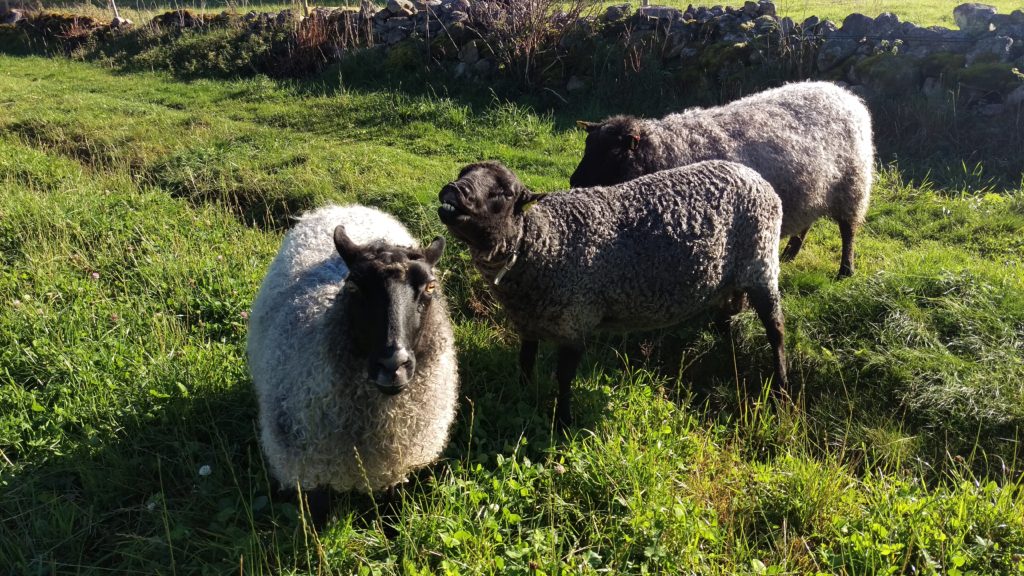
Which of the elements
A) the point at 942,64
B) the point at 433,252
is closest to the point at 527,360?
the point at 433,252

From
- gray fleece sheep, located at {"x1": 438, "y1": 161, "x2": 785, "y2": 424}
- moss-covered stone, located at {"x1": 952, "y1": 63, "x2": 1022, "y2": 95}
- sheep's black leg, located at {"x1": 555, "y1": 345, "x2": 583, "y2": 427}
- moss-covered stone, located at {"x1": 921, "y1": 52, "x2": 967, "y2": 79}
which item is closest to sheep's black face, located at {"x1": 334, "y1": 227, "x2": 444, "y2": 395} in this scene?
gray fleece sheep, located at {"x1": 438, "y1": 161, "x2": 785, "y2": 424}

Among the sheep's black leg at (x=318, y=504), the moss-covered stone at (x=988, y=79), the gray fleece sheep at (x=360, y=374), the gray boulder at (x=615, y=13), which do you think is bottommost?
the sheep's black leg at (x=318, y=504)

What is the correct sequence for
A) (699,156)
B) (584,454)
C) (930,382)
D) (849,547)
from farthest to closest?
1. (699,156)
2. (930,382)
3. (584,454)
4. (849,547)

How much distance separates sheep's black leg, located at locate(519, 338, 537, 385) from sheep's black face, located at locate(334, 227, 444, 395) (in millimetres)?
1449

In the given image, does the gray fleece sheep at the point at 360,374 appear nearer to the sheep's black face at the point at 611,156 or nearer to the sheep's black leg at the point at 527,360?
the sheep's black leg at the point at 527,360

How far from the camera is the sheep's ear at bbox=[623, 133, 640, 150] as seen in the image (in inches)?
205

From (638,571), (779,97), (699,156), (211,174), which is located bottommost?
(638,571)

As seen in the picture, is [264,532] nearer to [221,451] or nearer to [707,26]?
[221,451]

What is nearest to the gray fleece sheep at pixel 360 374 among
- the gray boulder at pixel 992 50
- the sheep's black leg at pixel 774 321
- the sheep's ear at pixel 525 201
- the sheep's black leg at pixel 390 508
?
the sheep's black leg at pixel 390 508

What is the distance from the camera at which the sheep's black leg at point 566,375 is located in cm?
406

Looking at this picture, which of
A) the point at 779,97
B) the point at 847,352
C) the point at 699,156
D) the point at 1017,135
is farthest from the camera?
the point at 1017,135

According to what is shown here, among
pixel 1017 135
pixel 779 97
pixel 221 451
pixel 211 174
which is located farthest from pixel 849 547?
pixel 211 174

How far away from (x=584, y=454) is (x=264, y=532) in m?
1.80

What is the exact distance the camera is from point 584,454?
142 inches
